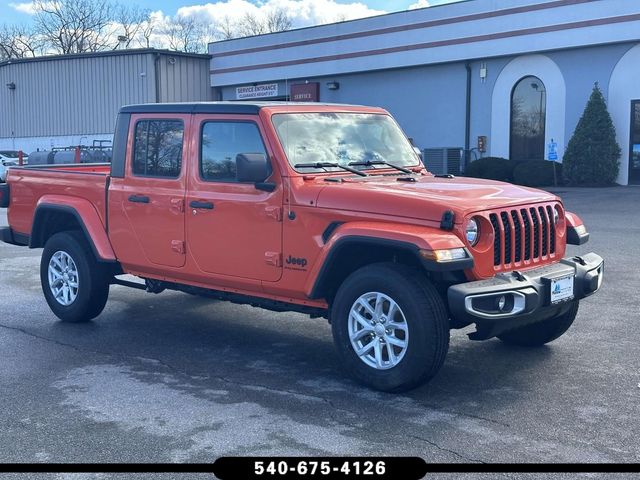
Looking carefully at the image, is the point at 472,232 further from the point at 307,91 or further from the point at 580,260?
the point at 307,91

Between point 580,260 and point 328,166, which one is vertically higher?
point 328,166

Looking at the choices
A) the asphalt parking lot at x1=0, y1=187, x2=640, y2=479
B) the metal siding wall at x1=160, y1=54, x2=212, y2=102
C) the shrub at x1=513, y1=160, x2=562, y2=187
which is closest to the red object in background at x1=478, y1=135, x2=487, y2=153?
the shrub at x1=513, y1=160, x2=562, y2=187

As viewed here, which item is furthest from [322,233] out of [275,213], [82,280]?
[82,280]

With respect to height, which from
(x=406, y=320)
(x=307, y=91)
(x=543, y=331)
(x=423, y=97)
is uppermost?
(x=307, y=91)

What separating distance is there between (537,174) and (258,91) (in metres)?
14.1

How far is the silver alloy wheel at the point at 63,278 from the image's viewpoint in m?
7.61

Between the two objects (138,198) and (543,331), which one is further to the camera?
(138,198)

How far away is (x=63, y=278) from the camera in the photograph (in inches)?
302

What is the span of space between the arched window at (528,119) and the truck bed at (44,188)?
2030 centimetres

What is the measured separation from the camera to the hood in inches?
207

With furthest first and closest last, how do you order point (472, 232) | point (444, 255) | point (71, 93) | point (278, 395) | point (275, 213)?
point (71, 93), point (275, 213), point (278, 395), point (472, 232), point (444, 255)

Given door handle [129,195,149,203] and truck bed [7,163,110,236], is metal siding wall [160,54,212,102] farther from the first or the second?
door handle [129,195,149,203]

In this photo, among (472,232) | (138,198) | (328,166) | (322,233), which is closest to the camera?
(472,232)

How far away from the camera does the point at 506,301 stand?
16.9 feet
